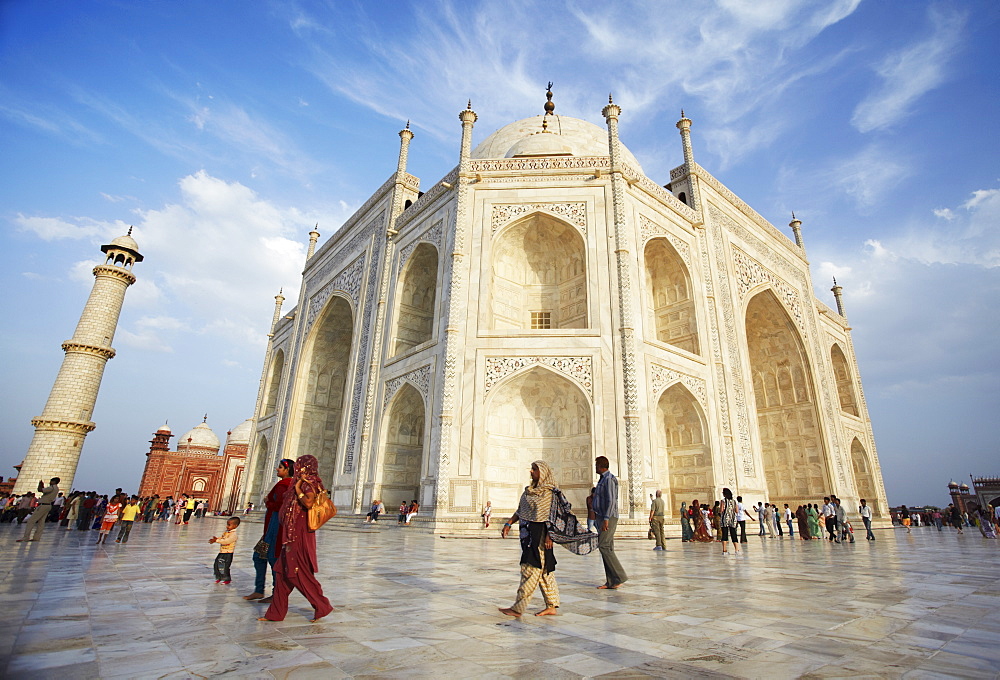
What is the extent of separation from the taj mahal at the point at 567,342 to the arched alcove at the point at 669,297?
0.20 feet

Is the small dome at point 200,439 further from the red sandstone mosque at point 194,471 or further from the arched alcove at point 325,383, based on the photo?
the arched alcove at point 325,383

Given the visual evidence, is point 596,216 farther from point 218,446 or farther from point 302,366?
point 218,446

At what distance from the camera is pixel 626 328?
41.7ft

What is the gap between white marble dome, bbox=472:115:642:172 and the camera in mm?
18703

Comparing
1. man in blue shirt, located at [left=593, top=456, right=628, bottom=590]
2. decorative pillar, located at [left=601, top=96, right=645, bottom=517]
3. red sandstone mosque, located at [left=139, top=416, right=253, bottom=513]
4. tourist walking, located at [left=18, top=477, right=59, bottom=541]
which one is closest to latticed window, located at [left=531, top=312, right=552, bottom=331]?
decorative pillar, located at [left=601, top=96, right=645, bottom=517]

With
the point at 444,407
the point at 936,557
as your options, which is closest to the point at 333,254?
the point at 444,407

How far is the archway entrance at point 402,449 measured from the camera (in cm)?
1477

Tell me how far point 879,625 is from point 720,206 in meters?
17.6

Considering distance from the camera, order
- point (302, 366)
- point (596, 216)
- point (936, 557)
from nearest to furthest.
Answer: point (936, 557) < point (596, 216) < point (302, 366)

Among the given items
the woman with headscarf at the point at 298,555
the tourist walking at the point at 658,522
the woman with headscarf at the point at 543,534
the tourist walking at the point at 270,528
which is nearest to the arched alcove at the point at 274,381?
the tourist walking at the point at 658,522

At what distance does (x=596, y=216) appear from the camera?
14367 mm

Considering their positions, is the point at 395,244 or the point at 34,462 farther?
the point at 34,462

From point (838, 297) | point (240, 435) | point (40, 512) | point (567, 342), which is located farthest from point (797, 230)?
point (240, 435)

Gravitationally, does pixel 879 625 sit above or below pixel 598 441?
below
